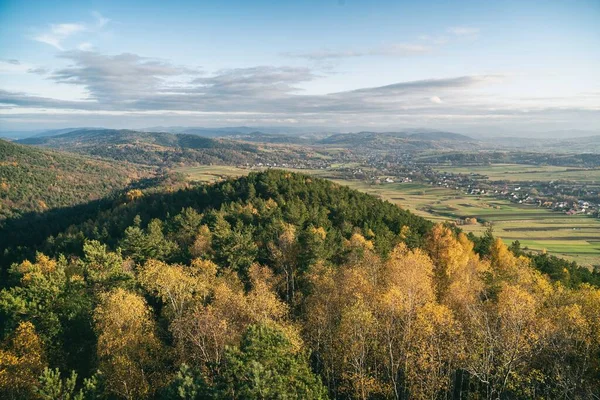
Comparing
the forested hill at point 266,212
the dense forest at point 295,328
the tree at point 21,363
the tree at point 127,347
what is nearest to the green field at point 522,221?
the forested hill at point 266,212

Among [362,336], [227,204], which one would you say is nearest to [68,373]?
[362,336]

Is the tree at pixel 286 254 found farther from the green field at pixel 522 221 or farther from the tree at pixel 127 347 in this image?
the green field at pixel 522 221

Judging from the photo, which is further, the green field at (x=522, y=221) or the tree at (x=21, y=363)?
the green field at (x=522, y=221)

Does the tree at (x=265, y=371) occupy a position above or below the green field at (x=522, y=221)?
above

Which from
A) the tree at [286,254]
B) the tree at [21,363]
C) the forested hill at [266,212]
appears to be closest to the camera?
the tree at [21,363]

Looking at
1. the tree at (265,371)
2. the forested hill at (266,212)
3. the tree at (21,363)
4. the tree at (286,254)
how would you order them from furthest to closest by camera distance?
the forested hill at (266,212)
the tree at (286,254)
the tree at (21,363)
the tree at (265,371)

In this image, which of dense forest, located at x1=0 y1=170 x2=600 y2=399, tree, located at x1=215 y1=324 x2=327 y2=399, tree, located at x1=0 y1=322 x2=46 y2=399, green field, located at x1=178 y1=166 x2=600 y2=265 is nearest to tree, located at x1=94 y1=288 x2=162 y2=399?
dense forest, located at x1=0 y1=170 x2=600 y2=399

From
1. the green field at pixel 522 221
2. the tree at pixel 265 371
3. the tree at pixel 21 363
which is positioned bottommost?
the green field at pixel 522 221

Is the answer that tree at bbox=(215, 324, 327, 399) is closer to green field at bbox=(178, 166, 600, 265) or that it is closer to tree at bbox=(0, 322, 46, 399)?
tree at bbox=(0, 322, 46, 399)
